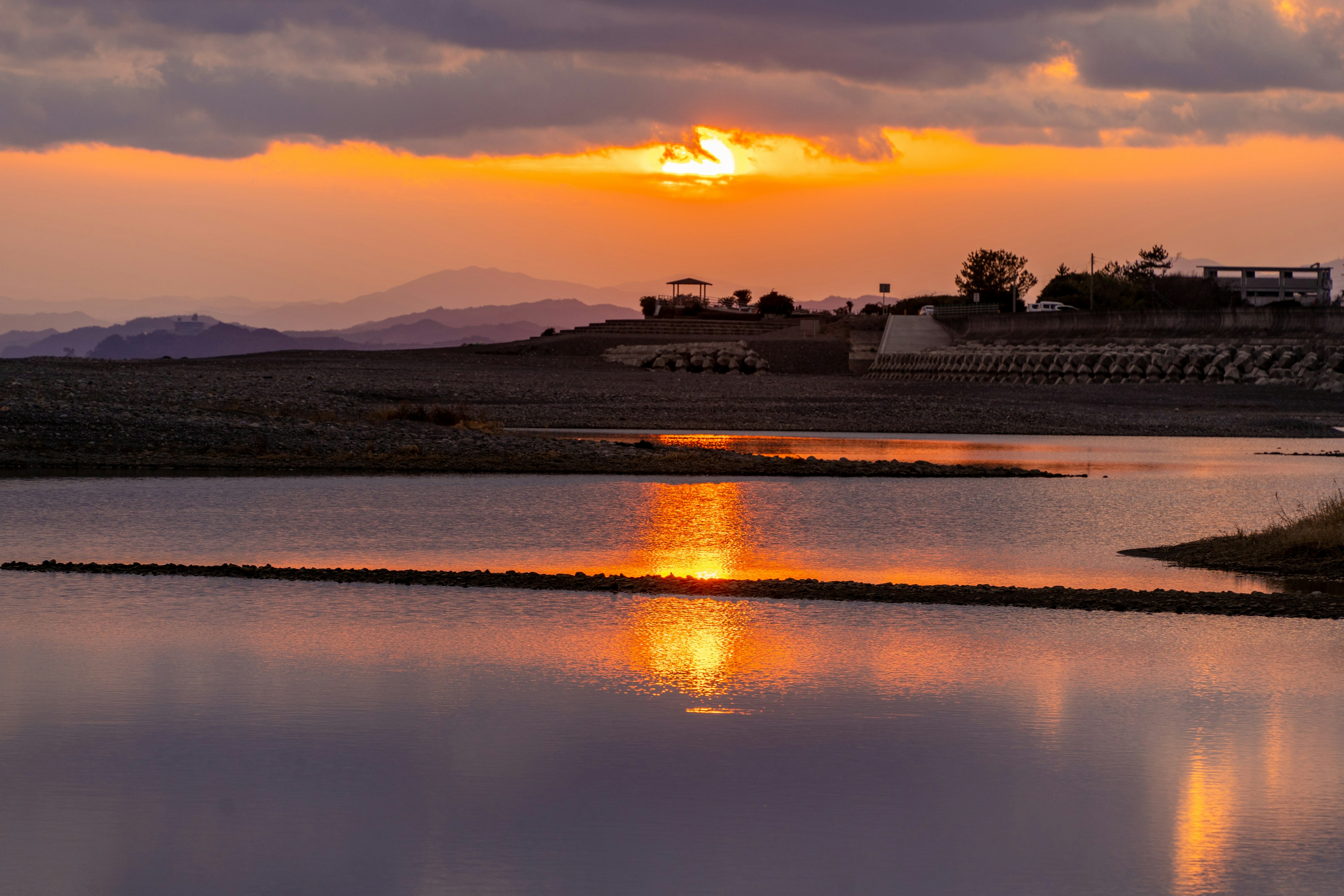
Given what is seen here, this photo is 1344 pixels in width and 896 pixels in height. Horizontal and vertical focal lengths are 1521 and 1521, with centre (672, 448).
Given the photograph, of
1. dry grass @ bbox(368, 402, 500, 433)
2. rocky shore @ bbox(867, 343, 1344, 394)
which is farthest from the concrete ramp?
dry grass @ bbox(368, 402, 500, 433)

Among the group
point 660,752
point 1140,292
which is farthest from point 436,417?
point 1140,292

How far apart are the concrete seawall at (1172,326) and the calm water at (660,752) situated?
201ft

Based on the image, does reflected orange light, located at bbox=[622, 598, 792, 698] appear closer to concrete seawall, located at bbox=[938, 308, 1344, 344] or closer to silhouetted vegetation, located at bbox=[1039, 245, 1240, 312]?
concrete seawall, located at bbox=[938, 308, 1344, 344]

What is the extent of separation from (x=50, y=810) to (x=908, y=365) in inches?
3355

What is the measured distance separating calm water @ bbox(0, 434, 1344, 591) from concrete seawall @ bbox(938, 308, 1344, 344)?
4205cm

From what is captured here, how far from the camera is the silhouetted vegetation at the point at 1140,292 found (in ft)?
425

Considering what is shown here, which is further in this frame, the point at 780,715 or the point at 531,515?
the point at 531,515

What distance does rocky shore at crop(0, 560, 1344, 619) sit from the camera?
14.3 m

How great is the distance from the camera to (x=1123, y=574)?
16.7 m

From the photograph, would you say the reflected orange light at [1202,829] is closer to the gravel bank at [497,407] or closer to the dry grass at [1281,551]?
the dry grass at [1281,551]

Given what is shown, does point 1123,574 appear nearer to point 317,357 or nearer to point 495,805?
point 495,805

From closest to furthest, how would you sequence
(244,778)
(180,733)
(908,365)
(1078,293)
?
(244,778)
(180,733)
(908,365)
(1078,293)

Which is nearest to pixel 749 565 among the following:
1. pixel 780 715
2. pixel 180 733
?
pixel 780 715

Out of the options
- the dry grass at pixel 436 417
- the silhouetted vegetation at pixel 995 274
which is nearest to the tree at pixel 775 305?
the silhouetted vegetation at pixel 995 274
